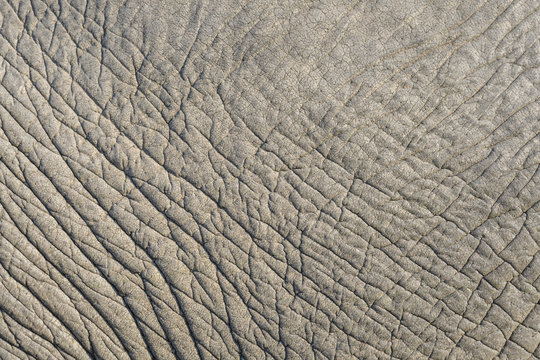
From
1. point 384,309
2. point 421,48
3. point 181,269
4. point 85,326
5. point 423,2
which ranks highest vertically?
point 423,2

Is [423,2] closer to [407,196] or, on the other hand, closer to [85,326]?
[407,196]

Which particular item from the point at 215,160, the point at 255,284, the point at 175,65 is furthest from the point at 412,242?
the point at 175,65

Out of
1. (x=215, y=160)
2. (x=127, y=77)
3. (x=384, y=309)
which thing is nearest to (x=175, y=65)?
(x=127, y=77)

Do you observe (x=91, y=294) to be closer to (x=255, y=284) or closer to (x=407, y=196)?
(x=255, y=284)

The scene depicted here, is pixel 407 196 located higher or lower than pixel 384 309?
higher

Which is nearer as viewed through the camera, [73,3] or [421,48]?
[421,48]

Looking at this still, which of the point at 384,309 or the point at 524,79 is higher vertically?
the point at 524,79
